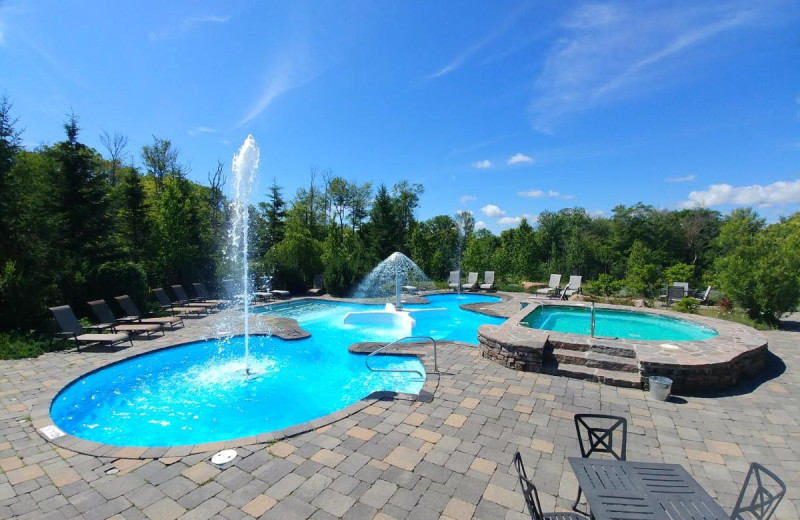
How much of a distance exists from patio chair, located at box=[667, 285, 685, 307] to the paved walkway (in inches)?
363

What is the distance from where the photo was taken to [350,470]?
3.33 meters

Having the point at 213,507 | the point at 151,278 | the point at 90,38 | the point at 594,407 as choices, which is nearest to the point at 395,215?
the point at 151,278

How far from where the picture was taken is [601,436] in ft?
10.3

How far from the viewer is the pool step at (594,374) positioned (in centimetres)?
548

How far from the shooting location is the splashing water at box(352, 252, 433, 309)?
16541mm

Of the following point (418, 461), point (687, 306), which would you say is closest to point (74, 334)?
point (418, 461)

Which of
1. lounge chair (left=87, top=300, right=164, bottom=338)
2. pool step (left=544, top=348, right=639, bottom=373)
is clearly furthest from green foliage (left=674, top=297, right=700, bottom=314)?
lounge chair (left=87, top=300, right=164, bottom=338)

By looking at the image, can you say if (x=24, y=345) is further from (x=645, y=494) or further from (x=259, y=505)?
(x=645, y=494)

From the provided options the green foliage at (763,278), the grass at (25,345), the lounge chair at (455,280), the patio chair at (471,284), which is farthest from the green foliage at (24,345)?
the green foliage at (763,278)

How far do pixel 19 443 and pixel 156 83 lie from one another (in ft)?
29.7

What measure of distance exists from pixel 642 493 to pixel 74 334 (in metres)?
10.3

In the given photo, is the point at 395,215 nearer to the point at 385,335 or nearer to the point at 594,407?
the point at 385,335

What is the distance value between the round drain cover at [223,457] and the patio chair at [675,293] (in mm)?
15699

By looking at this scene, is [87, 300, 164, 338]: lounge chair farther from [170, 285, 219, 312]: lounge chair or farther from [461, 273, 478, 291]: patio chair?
[461, 273, 478, 291]: patio chair
